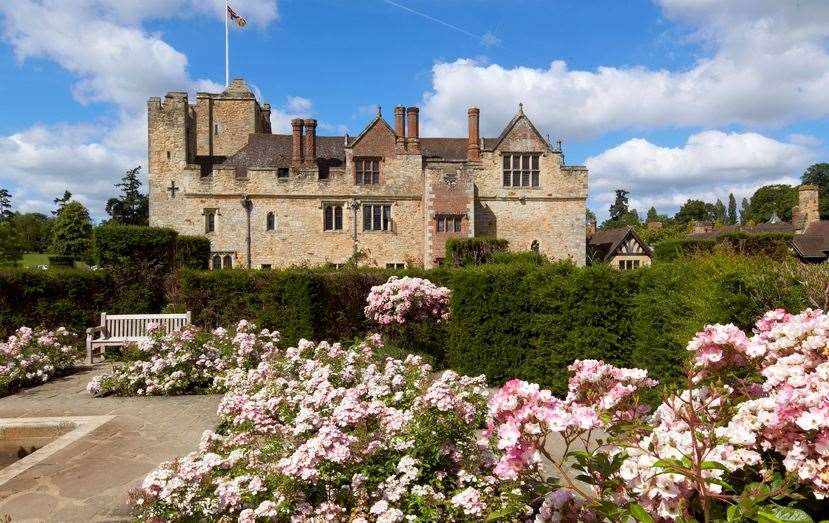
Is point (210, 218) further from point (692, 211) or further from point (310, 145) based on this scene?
point (692, 211)

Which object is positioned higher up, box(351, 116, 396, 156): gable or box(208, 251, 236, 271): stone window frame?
box(351, 116, 396, 156): gable

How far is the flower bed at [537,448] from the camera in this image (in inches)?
81.6

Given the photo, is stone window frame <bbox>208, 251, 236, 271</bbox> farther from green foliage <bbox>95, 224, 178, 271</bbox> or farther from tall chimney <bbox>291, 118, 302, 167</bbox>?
green foliage <bbox>95, 224, 178, 271</bbox>

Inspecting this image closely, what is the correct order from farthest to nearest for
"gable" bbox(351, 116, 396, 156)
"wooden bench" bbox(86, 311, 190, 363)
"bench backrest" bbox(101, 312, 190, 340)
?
"gable" bbox(351, 116, 396, 156) < "bench backrest" bbox(101, 312, 190, 340) < "wooden bench" bbox(86, 311, 190, 363)

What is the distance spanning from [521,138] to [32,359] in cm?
2336

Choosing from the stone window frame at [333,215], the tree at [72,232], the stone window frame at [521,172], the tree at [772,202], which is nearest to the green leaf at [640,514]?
the stone window frame at [521,172]

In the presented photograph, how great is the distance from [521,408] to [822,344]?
136cm

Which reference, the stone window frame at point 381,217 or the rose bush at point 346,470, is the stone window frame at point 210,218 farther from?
the rose bush at point 346,470

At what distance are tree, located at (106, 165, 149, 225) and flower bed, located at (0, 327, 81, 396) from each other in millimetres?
54751

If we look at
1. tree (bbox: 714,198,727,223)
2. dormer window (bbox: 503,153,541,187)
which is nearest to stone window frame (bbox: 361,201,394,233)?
→ dormer window (bbox: 503,153,541,187)

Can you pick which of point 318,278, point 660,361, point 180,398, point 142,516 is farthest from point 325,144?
point 142,516

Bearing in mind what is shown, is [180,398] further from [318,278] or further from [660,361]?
[660,361]

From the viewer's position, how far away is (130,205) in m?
62.1

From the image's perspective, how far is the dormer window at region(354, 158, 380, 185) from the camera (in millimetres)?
28406
